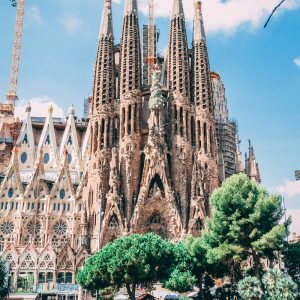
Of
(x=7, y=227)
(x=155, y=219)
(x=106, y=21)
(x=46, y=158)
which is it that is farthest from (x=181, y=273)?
(x=106, y=21)

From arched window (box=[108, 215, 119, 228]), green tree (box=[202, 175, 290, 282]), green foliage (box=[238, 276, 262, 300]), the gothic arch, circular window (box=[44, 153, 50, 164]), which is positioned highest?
circular window (box=[44, 153, 50, 164])

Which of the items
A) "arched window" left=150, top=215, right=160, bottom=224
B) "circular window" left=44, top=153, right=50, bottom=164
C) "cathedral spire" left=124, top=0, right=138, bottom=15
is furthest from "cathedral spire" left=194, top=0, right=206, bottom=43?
"circular window" left=44, top=153, right=50, bottom=164

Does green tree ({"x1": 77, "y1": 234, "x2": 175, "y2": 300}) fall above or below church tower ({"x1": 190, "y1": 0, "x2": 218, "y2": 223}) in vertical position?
below

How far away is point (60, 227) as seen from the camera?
5922cm

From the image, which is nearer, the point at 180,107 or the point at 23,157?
the point at 180,107

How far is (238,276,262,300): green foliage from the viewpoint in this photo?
29936 mm

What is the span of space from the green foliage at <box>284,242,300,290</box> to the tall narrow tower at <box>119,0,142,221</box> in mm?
22343

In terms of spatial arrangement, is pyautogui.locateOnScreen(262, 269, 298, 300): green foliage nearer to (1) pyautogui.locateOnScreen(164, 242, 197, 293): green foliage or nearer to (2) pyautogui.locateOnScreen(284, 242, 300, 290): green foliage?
(2) pyautogui.locateOnScreen(284, 242, 300, 290): green foliage

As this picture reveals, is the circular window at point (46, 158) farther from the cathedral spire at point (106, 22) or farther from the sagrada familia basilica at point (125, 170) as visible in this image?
the cathedral spire at point (106, 22)

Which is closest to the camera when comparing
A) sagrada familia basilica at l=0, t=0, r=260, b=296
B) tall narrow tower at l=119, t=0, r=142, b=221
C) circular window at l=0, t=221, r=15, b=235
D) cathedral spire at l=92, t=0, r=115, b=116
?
sagrada familia basilica at l=0, t=0, r=260, b=296

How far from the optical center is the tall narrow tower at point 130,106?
182 ft

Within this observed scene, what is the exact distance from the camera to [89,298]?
42969 millimetres

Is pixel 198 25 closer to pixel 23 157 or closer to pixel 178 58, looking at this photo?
pixel 178 58

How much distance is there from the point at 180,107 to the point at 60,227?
72.4 ft
